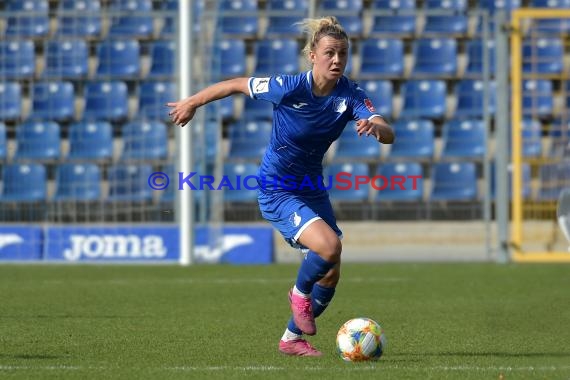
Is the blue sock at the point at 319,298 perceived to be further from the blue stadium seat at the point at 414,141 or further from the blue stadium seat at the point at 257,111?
the blue stadium seat at the point at 257,111

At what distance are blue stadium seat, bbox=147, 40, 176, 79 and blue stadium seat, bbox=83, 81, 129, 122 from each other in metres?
0.63

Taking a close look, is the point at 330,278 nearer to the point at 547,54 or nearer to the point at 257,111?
the point at 257,111

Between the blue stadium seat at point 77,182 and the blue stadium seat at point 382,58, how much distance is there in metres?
4.78

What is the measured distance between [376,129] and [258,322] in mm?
2912

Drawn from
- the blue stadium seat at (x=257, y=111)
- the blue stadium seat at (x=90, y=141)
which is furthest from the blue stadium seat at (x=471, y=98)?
the blue stadium seat at (x=90, y=141)

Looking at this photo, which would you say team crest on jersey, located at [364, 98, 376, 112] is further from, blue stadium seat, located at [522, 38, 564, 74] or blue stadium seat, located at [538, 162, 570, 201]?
blue stadium seat, located at [522, 38, 564, 74]

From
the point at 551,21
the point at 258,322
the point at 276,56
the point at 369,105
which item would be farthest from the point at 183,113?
the point at 551,21

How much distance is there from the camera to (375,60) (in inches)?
736

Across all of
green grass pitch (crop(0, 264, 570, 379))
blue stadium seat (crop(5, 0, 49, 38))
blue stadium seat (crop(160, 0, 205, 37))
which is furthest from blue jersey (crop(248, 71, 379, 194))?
blue stadium seat (crop(5, 0, 49, 38))

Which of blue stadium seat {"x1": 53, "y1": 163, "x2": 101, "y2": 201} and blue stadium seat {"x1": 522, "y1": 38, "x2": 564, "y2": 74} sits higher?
blue stadium seat {"x1": 522, "y1": 38, "x2": 564, "y2": 74}

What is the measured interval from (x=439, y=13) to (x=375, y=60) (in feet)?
6.69

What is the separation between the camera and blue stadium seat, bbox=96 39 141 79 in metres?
17.8

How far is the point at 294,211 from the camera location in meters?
7.01

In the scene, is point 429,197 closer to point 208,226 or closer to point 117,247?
point 208,226
